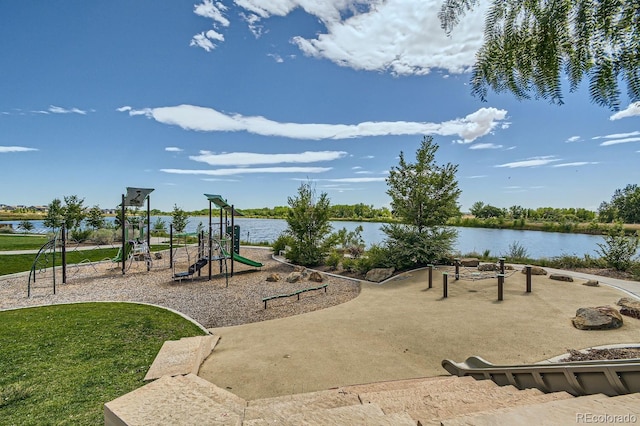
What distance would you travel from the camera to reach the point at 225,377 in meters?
3.96

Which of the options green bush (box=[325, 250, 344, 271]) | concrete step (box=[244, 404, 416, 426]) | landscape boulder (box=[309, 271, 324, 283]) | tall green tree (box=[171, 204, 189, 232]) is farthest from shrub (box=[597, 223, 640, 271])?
tall green tree (box=[171, 204, 189, 232])

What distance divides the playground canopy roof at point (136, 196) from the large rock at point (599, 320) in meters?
13.6

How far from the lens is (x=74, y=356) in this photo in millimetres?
4258

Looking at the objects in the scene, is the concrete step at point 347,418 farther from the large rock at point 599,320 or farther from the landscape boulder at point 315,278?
the landscape boulder at point 315,278

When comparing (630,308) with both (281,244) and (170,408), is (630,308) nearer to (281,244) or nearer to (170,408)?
(170,408)

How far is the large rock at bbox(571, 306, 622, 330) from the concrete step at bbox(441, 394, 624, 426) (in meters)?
4.97

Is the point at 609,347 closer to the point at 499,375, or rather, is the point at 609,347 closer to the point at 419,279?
the point at 499,375

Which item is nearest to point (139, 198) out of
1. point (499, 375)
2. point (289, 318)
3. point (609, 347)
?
point (289, 318)

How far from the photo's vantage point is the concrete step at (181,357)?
3.82 meters

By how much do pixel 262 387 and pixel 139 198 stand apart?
1144 cm

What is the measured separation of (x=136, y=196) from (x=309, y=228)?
700cm

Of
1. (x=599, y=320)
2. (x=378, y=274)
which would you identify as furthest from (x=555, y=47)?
(x=378, y=274)

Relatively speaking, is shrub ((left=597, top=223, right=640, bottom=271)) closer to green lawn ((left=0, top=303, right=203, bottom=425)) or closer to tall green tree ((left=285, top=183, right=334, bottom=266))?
tall green tree ((left=285, top=183, right=334, bottom=266))

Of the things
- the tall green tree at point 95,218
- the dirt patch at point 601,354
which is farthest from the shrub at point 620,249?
the tall green tree at point 95,218
